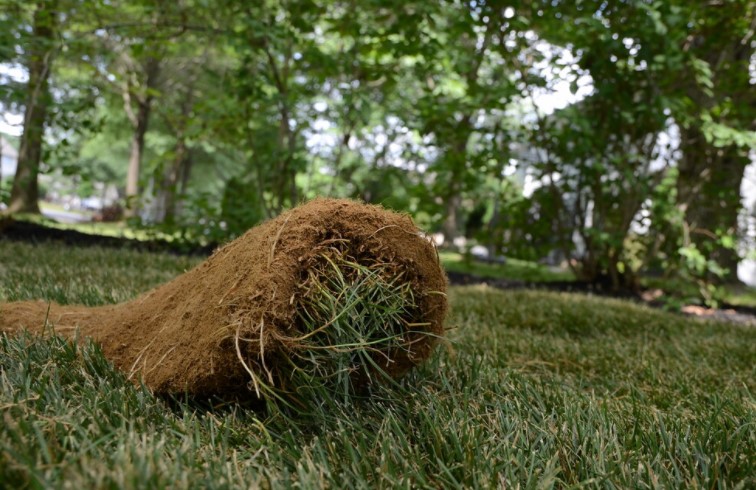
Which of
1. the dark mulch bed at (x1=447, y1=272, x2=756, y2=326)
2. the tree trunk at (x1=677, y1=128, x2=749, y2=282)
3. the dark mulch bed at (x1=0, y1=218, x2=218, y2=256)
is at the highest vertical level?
the tree trunk at (x1=677, y1=128, x2=749, y2=282)

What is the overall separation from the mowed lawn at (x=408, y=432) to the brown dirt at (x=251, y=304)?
0.32 ft

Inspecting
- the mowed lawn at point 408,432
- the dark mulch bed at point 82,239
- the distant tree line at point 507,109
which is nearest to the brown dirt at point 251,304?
the mowed lawn at point 408,432

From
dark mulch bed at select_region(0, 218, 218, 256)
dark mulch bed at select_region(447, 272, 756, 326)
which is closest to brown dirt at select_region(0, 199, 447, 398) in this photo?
dark mulch bed at select_region(447, 272, 756, 326)

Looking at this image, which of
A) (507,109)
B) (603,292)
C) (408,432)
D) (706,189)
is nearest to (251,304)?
(408,432)

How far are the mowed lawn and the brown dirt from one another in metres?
0.10

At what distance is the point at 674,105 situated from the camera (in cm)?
486

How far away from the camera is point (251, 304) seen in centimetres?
151

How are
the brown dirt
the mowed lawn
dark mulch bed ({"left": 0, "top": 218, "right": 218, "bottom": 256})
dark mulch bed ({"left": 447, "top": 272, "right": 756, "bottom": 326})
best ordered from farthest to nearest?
dark mulch bed ({"left": 0, "top": 218, "right": 218, "bottom": 256}) < dark mulch bed ({"left": 447, "top": 272, "right": 756, "bottom": 326}) < the brown dirt < the mowed lawn

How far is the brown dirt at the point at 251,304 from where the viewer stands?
150 cm

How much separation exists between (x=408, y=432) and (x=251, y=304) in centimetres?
55

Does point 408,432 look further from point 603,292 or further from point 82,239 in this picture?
point 82,239

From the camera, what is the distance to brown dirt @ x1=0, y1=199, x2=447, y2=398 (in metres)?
1.50

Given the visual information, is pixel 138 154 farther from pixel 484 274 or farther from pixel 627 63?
pixel 627 63

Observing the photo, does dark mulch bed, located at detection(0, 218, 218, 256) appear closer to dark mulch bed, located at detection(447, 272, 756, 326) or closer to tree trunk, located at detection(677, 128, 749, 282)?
dark mulch bed, located at detection(447, 272, 756, 326)
